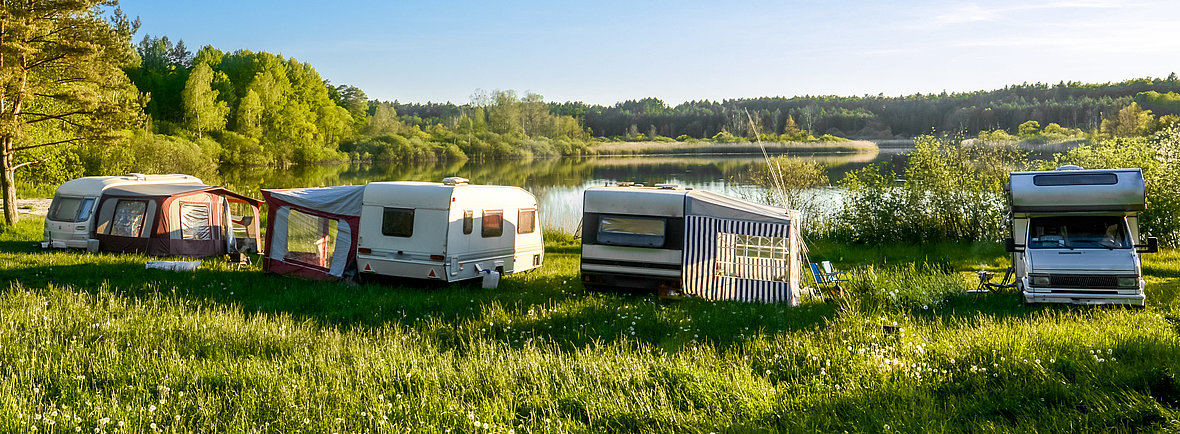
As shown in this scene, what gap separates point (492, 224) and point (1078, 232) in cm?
897

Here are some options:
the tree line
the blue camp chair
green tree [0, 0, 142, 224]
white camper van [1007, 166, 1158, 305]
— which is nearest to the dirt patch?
green tree [0, 0, 142, 224]

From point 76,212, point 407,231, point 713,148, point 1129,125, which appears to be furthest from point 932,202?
point 713,148

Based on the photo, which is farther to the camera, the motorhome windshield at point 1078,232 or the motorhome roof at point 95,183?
the motorhome roof at point 95,183

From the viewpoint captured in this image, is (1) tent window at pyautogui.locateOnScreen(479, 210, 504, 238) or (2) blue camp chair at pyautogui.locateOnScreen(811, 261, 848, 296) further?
(1) tent window at pyautogui.locateOnScreen(479, 210, 504, 238)

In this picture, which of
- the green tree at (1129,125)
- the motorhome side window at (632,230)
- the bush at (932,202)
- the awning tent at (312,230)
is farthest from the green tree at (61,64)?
the green tree at (1129,125)

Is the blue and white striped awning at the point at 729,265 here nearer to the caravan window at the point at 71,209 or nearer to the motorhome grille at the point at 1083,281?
the motorhome grille at the point at 1083,281

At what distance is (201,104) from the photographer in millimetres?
58188

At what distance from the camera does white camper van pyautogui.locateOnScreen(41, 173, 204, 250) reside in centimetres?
1645

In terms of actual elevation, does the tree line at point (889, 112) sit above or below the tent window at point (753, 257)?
above

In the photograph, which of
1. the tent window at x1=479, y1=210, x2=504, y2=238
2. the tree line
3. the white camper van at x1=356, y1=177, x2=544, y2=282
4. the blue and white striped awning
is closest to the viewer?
the blue and white striped awning

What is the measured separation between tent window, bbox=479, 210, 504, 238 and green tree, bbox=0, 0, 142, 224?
42.9 feet

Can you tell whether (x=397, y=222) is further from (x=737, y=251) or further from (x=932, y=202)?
(x=932, y=202)

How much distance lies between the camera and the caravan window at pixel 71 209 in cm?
1666

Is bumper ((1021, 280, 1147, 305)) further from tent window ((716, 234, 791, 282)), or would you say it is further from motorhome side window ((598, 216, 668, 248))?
motorhome side window ((598, 216, 668, 248))
